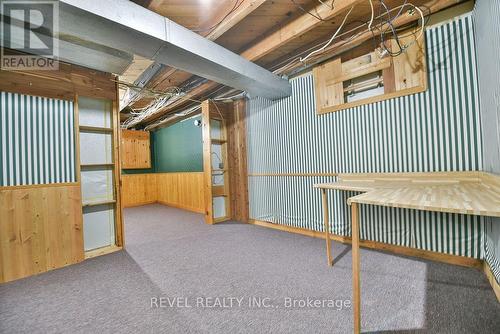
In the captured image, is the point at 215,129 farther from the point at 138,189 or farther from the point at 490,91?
the point at 138,189

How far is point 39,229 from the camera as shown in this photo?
234 centimetres

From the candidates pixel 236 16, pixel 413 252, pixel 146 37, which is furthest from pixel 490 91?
pixel 146 37

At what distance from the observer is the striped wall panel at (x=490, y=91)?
4.97ft

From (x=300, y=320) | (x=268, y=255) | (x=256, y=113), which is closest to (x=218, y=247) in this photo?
(x=268, y=255)

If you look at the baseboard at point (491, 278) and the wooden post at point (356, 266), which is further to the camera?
the baseboard at point (491, 278)

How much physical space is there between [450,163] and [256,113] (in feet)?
9.36

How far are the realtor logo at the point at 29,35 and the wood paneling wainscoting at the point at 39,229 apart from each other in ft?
4.45

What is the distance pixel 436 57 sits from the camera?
219 centimetres

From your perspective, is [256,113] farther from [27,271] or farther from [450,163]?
[27,271]

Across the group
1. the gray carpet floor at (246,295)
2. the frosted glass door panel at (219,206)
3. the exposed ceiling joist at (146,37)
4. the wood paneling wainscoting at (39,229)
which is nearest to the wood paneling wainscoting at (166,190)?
the frosted glass door panel at (219,206)

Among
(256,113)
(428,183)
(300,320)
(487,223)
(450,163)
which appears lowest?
(300,320)

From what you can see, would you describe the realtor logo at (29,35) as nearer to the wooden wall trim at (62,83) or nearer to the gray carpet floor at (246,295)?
the wooden wall trim at (62,83)

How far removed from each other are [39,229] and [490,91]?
14.8 feet

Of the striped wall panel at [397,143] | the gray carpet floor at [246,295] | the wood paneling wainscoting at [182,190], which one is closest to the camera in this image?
the gray carpet floor at [246,295]
